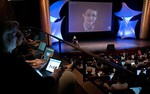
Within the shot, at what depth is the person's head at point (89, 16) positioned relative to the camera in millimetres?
9625

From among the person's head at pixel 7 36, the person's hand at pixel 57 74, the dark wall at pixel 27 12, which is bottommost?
the person's hand at pixel 57 74

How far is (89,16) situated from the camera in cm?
967

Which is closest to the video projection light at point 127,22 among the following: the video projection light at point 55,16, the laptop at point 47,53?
the video projection light at point 55,16

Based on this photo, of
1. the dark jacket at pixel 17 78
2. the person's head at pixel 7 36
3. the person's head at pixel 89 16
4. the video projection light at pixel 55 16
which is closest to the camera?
the dark jacket at pixel 17 78

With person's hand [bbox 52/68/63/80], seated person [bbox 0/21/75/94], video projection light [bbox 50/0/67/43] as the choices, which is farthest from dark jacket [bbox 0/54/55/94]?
video projection light [bbox 50/0/67/43]

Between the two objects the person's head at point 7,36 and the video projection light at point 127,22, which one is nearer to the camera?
the person's head at point 7,36

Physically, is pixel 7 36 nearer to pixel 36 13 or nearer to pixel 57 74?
pixel 57 74

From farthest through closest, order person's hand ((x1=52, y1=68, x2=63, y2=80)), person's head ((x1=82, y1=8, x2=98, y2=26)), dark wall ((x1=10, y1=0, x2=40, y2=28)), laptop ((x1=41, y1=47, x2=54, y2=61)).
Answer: person's head ((x1=82, y1=8, x2=98, y2=26)) < dark wall ((x1=10, y1=0, x2=40, y2=28)) < laptop ((x1=41, y1=47, x2=54, y2=61)) < person's hand ((x1=52, y1=68, x2=63, y2=80))

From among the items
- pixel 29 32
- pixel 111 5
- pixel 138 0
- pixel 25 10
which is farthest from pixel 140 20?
pixel 29 32

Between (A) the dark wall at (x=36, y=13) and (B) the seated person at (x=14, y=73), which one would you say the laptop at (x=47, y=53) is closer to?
(B) the seated person at (x=14, y=73)

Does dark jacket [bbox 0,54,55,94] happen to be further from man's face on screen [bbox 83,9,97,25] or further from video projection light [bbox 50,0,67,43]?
man's face on screen [bbox 83,9,97,25]

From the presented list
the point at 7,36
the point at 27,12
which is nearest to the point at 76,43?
the point at 27,12

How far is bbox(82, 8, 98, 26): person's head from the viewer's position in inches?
379

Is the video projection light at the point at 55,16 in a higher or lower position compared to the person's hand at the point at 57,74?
higher
